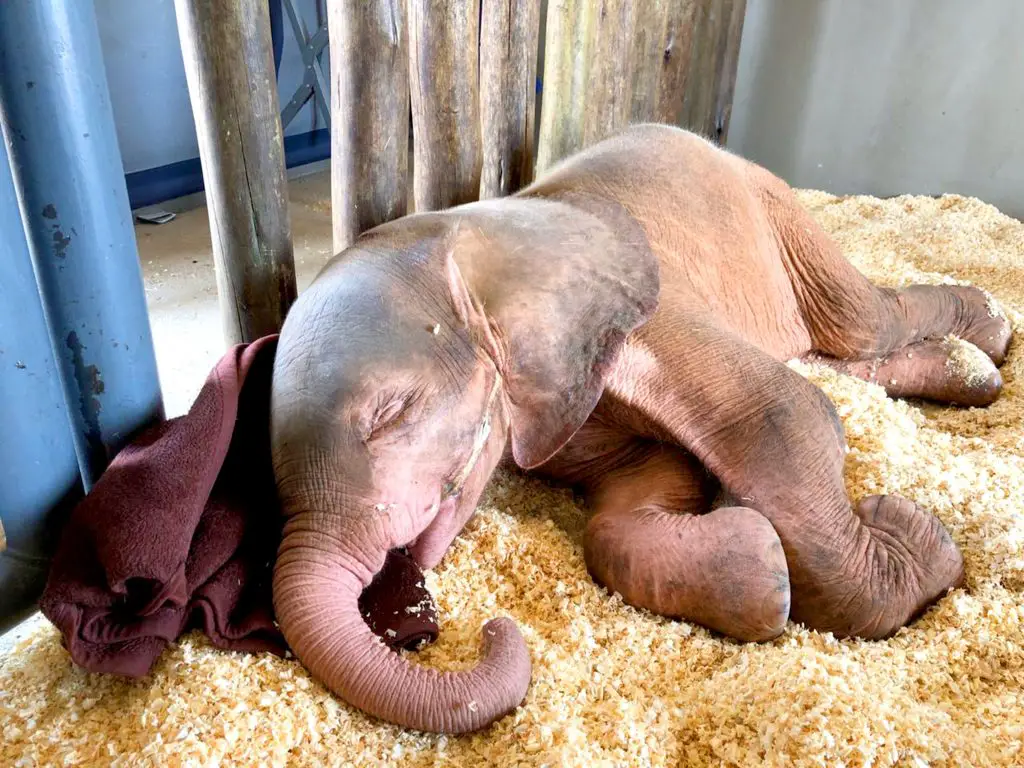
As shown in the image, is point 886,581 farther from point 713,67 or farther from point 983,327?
point 713,67

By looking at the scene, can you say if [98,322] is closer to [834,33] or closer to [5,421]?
[5,421]

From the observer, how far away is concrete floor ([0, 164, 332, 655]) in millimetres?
3568

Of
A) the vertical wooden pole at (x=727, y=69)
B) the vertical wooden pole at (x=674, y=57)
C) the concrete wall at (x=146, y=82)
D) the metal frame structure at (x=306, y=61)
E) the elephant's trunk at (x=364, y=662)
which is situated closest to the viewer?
the elephant's trunk at (x=364, y=662)

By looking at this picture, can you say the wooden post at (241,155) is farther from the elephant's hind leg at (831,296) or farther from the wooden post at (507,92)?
the elephant's hind leg at (831,296)

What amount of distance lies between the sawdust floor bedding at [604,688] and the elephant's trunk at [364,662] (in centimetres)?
8

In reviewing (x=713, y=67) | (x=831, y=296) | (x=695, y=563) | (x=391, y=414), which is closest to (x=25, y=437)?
(x=391, y=414)

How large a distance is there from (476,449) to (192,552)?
59cm

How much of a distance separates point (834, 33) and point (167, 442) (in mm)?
4737

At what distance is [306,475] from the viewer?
5.39 feet

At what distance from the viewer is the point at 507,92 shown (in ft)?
10.0

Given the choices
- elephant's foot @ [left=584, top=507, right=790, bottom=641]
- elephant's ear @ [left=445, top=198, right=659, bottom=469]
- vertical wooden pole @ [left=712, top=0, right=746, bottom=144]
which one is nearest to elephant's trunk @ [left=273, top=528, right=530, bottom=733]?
elephant's foot @ [left=584, top=507, right=790, bottom=641]

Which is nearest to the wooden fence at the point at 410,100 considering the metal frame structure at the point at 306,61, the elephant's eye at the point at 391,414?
the elephant's eye at the point at 391,414

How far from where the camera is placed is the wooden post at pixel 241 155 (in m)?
2.03

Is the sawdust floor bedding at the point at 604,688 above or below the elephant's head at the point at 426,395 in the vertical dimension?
below
